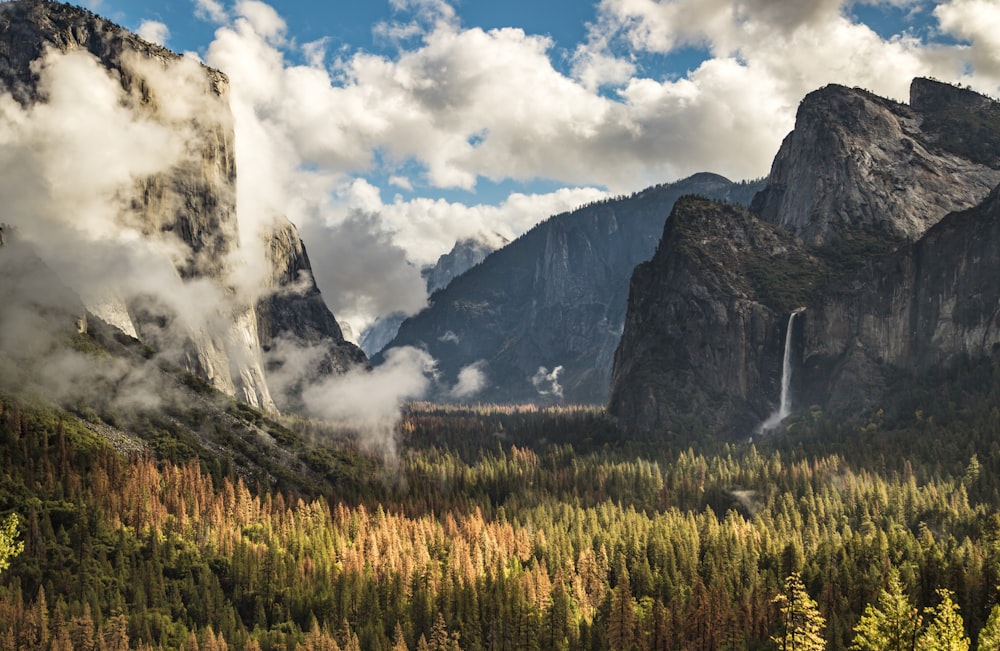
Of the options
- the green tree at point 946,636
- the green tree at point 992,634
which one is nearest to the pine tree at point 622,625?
the green tree at point 992,634

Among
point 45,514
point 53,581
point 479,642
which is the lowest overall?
point 479,642

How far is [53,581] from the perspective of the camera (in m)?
173

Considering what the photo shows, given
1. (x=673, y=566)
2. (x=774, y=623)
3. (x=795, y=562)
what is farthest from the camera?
(x=673, y=566)

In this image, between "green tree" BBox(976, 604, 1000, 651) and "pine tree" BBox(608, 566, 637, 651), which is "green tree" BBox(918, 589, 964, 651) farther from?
"pine tree" BBox(608, 566, 637, 651)

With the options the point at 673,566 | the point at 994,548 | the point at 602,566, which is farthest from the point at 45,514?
the point at 994,548

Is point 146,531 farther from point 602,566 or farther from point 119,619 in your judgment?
point 602,566

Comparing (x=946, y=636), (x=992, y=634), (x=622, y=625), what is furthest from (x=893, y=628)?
(x=622, y=625)

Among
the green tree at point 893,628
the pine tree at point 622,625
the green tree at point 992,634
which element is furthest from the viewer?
the pine tree at point 622,625

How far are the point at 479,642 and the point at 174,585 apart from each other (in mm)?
68553

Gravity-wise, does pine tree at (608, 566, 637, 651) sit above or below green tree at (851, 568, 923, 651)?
below

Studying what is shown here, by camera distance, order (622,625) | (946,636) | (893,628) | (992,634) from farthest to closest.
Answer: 1. (622,625)
2. (992,634)
3. (893,628)
4. (946,636)

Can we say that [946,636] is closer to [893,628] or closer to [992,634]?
[893,628]

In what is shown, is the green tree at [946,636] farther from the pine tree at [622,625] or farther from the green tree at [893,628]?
the pine tree at [622,625]

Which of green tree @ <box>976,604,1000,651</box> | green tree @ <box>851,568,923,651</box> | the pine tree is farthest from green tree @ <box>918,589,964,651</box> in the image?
the pine tree
